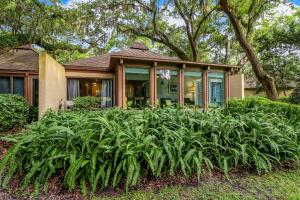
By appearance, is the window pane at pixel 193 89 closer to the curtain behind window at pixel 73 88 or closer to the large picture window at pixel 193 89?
the large picture window at pixel 193 89

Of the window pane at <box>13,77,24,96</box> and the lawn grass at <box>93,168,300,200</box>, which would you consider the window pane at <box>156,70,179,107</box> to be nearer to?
the window pane at <box>13,77,24,96</box>

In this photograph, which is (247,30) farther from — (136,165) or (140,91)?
(136,165)

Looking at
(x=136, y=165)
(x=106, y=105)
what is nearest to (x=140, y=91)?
(x=106, y=105)

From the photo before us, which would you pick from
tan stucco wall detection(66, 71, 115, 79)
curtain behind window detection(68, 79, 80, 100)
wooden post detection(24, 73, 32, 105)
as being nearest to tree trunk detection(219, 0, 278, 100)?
tan stucco wall detection(66, 71, 115, 79)

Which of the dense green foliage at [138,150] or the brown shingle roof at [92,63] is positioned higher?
the brown shingle roof at [92,63]

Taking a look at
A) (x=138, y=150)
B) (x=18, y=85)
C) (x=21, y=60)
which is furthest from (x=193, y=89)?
(x=138, y=150)

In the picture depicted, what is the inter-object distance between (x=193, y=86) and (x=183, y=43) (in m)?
8.82

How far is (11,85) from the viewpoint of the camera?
11.8 meters

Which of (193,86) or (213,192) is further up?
(193,86)

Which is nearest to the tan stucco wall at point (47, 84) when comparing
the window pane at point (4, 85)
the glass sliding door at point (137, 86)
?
the glass sliding door at point (137, 86)

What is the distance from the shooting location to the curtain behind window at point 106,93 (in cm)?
1242

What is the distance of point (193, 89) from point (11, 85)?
1001cm

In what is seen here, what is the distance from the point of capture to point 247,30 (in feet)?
48.9

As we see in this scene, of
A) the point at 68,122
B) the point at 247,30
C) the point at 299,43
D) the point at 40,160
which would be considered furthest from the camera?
the point at 299,43
